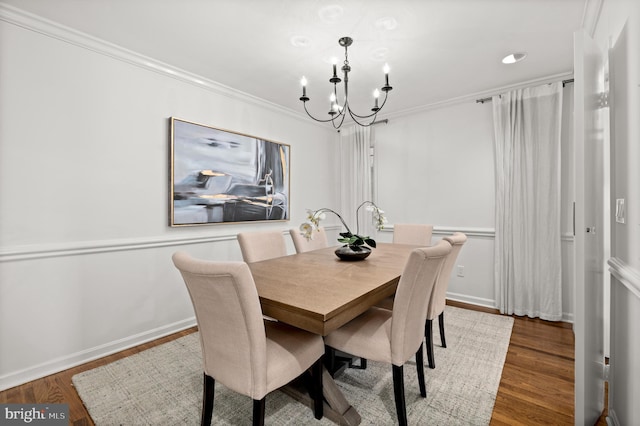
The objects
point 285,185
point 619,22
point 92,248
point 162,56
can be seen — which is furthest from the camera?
point 285,185

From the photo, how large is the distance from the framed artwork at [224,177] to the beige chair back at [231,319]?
1.72 metres

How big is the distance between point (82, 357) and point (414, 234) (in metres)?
3.05

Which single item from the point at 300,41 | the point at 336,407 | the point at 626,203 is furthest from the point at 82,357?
the point at 626,203

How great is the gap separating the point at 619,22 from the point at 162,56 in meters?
3.08

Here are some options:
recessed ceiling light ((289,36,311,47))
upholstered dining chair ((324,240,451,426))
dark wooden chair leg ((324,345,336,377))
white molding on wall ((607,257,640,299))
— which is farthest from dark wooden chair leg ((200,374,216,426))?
recessed ceiling light ((289,36,311,47))

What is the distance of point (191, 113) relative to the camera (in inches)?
113

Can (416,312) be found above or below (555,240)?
below

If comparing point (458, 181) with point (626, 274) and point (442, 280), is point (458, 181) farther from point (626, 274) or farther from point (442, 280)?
point (626, 274)

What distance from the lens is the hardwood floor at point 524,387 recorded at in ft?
5.27

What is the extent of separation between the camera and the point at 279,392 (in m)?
1.79

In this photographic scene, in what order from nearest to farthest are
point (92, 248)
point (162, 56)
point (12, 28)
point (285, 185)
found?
point (12, 28), point (92, 248), point (162, 56), point (285, 185)

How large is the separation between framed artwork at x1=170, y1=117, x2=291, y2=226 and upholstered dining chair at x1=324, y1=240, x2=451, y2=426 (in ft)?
6.35

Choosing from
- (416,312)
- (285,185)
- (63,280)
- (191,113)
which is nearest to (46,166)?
(63,280)

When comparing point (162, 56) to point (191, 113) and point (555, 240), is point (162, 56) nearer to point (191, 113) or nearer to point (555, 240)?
point (191, 113)
